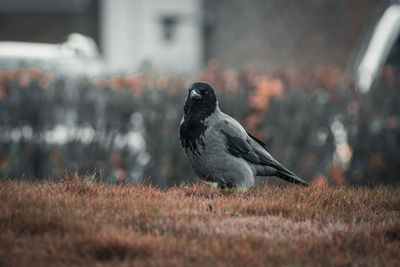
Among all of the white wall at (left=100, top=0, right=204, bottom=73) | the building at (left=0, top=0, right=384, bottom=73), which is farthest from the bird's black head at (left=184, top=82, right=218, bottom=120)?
the white wall at (left=100, top=0, right=204, bottom=73)

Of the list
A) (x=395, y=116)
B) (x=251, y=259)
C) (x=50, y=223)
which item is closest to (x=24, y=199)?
(x=50, y=223)

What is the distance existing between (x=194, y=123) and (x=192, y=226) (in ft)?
3.04

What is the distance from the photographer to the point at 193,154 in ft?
13.2

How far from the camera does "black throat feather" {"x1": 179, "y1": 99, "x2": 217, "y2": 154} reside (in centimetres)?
399

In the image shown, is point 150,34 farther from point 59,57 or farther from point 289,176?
point 289,176

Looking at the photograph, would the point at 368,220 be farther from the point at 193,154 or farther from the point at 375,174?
the point at 375,174

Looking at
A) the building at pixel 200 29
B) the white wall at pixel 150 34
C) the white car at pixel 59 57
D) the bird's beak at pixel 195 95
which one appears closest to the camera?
the bird's beak at pixel 195 95

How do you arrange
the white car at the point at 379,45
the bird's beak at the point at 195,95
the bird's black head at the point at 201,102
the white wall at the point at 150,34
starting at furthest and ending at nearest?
the white wall at the point at 150,34, the white car at the point at 379,45, the bird's black head at the point at 201,102, the bird's beak at the point at 195,95

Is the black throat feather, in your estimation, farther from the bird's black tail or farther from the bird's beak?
the bird's black tail

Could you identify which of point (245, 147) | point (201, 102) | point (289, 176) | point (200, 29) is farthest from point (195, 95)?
point (200, 29)

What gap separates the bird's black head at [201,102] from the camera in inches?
154

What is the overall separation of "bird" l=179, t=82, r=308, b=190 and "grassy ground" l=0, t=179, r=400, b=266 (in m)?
0.14

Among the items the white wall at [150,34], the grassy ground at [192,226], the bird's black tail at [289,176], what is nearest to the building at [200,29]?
the white wall at [150,34]

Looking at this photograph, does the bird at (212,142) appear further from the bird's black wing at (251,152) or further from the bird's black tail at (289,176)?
the bird's black tail at (289,176)
